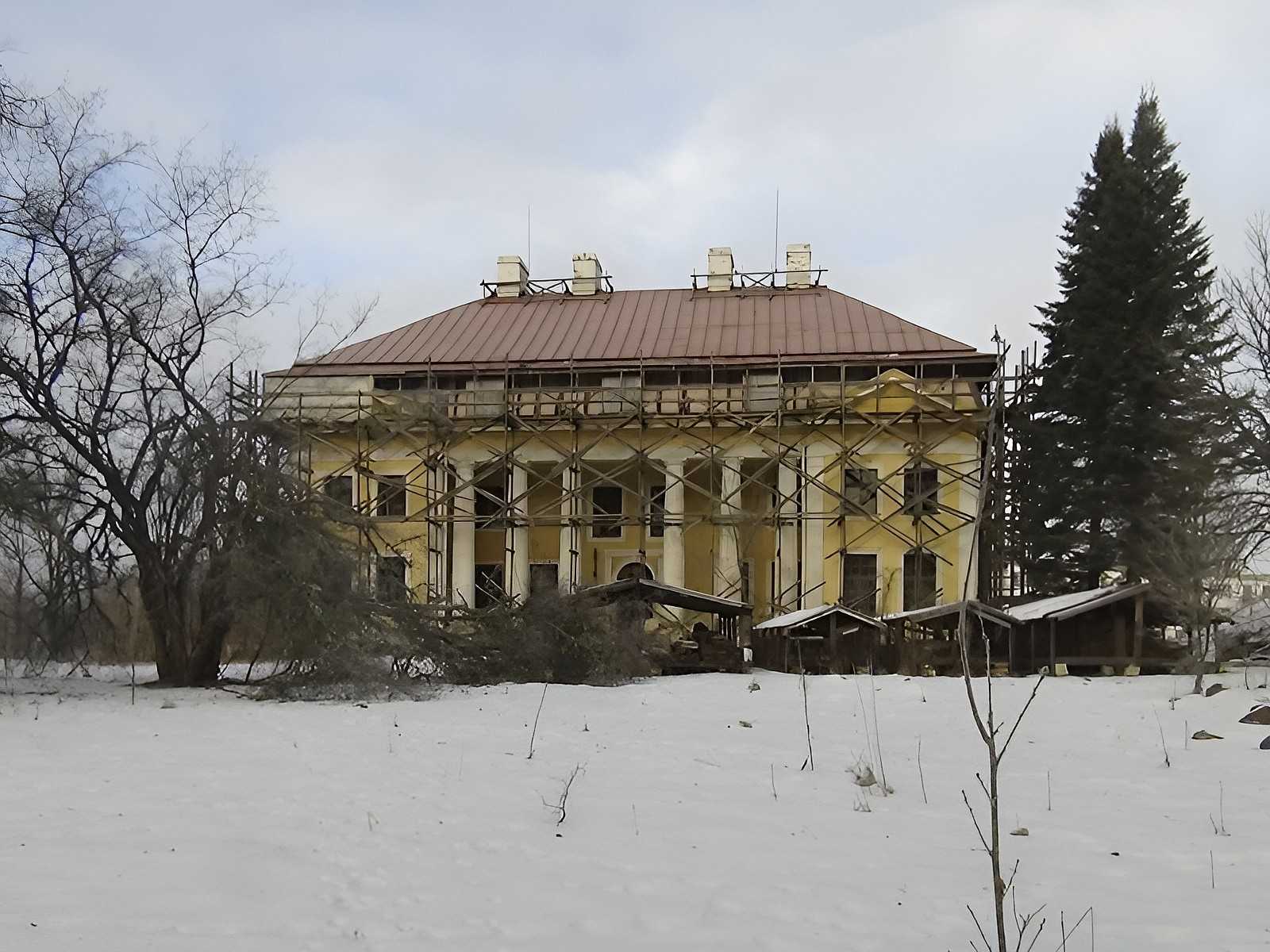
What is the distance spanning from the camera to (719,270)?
41.5 metres

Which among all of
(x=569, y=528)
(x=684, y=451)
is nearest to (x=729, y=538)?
(x=684, y=451)

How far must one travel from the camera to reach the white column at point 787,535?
32719mm

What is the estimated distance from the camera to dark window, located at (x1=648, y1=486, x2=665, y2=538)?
34312mm

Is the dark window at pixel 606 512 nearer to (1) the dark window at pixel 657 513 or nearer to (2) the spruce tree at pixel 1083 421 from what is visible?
(1) the dark window at pixel 657 513

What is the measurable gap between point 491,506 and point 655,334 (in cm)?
779

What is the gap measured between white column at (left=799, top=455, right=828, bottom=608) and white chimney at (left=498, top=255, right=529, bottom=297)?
1531 cm

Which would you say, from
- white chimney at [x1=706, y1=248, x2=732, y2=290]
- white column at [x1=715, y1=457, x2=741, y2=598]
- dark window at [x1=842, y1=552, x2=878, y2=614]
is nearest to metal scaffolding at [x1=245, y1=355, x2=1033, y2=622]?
white column at [x1=715, y1=457, x2=741, y2=598]

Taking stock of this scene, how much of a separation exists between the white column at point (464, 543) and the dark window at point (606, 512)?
3.72 metres

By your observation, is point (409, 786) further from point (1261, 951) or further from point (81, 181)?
point (81, 181)

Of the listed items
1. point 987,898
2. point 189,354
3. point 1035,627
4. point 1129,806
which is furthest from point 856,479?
point 987,898

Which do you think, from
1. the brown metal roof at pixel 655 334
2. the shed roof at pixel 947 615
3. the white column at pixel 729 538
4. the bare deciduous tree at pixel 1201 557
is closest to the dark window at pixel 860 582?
the white column at pixel 729 538

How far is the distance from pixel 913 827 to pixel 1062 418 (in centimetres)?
2730

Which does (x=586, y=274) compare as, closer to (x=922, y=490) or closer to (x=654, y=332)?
(x=654, y=332)

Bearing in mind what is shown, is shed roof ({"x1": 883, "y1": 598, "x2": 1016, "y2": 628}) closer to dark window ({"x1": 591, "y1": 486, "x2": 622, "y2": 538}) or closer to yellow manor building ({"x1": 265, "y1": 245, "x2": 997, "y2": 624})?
yellow manor building ({"x1": 265, "y1": 245, "x2": 997, "y2": 624})
